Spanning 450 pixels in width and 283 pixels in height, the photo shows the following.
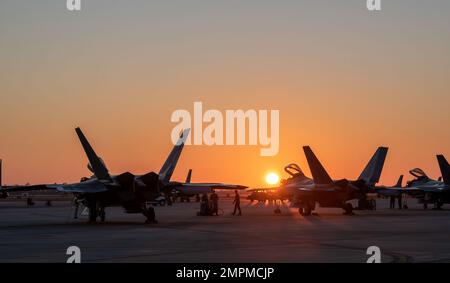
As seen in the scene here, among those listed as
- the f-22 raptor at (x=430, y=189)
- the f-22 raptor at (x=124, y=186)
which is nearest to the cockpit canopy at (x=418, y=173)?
the f-22 raptor at (x=430, y=189)

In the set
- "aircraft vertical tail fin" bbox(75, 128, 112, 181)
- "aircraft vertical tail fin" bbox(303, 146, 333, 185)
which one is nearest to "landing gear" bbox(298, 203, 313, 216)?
"aircraft vertical tail fin" bbox(303, 146, 333, 185)

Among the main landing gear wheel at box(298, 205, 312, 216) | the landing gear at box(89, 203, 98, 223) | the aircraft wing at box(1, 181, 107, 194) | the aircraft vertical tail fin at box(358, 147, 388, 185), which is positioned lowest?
the main landing gear wheel at box(298, 205, 312, 216)

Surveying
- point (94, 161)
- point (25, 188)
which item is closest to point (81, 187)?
point (94, 161)

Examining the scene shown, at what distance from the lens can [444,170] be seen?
54.1m

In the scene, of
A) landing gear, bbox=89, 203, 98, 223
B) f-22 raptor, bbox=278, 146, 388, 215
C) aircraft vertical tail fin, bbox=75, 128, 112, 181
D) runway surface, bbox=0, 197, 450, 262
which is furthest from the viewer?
f-22 raptor, bbox=278, 146, 388, 215

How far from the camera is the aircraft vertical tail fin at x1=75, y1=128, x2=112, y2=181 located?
3009 cm

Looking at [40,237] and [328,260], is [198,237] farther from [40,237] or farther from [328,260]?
[328,260]

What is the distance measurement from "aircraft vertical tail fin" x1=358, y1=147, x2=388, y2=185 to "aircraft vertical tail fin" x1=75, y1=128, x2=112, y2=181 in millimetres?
20006

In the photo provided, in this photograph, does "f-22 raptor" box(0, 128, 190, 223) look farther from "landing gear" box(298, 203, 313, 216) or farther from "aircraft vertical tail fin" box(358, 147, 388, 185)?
"aircraft vertical tail fin" box(358, 147, 388, 185)

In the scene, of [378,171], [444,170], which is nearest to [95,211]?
[378,171]

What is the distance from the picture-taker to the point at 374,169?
4488 cm

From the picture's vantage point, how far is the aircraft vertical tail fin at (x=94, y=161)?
30.1 meters
